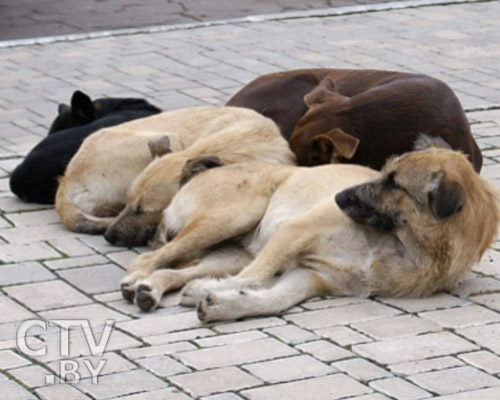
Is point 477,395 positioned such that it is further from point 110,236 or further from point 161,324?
point 110,236

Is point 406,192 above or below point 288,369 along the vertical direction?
above

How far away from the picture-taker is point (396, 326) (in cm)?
622

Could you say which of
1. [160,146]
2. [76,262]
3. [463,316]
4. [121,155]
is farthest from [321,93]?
[463,316]

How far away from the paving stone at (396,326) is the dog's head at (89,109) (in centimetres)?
304

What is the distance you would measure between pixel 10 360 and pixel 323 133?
280 cm

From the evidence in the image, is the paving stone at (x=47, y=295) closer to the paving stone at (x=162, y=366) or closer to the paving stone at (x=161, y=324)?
the paving stone at (x=161, y=324)

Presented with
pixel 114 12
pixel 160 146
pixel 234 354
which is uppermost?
pixel 160 146

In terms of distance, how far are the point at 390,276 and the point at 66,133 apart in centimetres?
288

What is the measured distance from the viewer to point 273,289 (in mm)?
6492

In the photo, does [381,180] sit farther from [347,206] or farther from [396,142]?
[396,142]

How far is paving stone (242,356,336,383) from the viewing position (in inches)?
220

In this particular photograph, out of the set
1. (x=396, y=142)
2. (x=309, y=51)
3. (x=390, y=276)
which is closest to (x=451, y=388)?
(x=390, y=276)

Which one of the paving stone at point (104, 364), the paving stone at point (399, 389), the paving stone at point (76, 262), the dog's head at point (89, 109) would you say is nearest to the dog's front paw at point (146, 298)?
the paving stone at point (104, 364)

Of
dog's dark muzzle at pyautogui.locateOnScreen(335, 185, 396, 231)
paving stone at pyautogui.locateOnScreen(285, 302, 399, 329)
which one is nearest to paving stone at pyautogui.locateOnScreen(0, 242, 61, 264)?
paving stone at pyautogui.locateOnScreen(285, 302, 399, 329)
